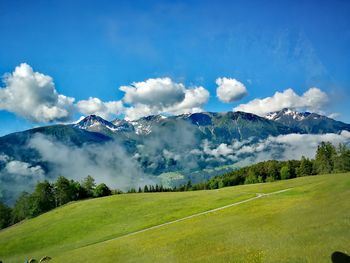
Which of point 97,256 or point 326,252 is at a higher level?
point 326,252

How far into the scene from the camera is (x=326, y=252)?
2016cm

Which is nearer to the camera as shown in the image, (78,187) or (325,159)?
(325,159)

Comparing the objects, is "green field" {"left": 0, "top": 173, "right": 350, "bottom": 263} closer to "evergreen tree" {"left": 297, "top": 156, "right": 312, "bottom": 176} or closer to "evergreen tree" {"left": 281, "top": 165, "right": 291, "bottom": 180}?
"evergreen tree" {"left": 297, "top": 156, "right": 312, "bottom": 176}

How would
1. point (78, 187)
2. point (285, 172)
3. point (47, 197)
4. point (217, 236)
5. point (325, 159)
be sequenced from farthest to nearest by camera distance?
point (285, 172)
point (78, 187)
point (325, 159)
point (47, 197)
point (217, 236)

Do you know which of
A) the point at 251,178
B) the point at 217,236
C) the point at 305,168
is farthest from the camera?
the point at 251,178

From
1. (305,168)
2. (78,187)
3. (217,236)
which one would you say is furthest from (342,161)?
(217,236)

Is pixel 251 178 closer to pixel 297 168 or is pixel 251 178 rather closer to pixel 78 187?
pixel 297 168

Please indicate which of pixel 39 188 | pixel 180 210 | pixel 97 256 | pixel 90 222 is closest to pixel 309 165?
pixel 180 210

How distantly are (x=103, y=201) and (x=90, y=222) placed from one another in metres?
22.7

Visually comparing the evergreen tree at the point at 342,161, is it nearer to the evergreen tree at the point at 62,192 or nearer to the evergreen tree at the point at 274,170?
the evergreen tree at the point at 274,170

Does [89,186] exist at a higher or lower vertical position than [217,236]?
higher

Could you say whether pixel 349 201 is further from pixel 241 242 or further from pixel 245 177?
pixel 245 177

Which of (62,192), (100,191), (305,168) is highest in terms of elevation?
(62,192)

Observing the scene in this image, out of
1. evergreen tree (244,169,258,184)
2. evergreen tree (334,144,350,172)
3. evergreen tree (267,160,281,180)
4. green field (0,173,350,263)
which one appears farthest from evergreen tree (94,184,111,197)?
evergreen tree (334,144,350,172)
